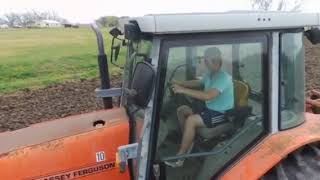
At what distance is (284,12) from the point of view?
3410 millimetres

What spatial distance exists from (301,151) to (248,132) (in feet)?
1.37

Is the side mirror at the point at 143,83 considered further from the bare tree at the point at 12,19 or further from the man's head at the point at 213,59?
the bare tree at the point at 12,19

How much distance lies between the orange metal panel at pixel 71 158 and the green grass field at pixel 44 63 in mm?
8602

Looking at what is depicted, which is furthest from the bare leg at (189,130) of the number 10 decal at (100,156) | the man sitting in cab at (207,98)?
the number 10 decal at (100,156)

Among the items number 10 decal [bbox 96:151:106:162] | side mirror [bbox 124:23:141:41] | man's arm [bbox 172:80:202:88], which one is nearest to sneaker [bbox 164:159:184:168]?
number 10 decal [bbox 96:151:106:162]

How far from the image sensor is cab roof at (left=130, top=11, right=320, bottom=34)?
120 inches

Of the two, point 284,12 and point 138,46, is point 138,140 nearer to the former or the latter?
point 138,46

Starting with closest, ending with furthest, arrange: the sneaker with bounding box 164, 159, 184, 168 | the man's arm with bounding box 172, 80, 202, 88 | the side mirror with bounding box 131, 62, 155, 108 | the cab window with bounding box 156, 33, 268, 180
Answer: the side mirror with bounding box 131, 62, 155, 108 → the cab window with bounding box 156, 33, 268, 180 → the man's arm with bounding box 172, 80, 202, 88 → the sneaker with bounding box 164, 159, 184, 168

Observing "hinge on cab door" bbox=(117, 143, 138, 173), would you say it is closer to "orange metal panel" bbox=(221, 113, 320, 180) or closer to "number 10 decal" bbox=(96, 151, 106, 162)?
"number 10 decal" bbox=(96, 151, 106, 162)

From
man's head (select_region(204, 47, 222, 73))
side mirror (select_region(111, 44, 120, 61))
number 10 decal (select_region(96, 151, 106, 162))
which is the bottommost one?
number 10 decal (select_region(96, 151, 106, 162))

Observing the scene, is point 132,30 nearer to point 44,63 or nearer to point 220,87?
point 220,87

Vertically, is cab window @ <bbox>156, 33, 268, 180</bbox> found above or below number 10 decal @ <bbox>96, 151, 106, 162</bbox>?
above

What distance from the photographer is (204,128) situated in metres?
3.47

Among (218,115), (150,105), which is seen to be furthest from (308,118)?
(150,105)
